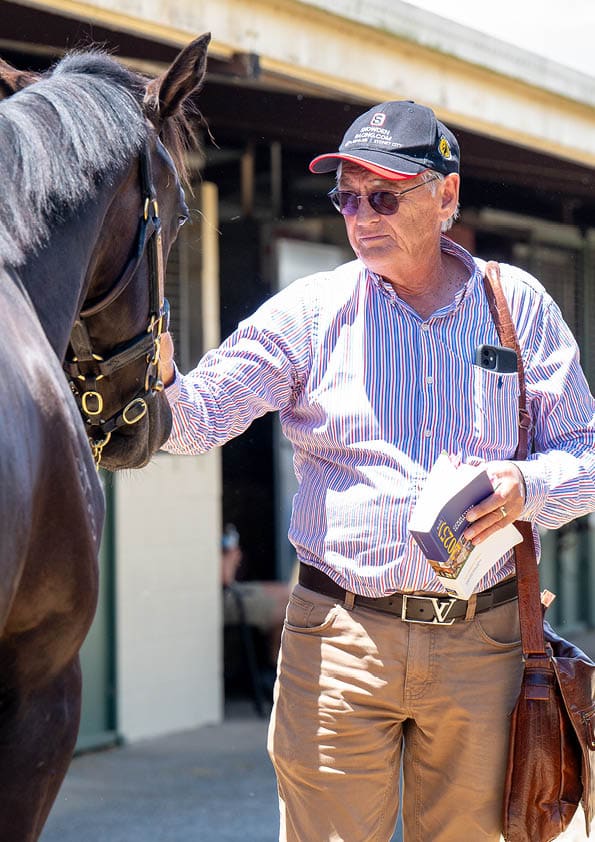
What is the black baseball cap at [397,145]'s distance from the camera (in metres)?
2.57

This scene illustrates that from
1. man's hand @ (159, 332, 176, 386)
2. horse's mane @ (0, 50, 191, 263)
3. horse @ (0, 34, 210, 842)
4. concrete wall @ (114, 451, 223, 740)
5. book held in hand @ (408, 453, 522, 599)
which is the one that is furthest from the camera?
concrete wall @ (114, 451, 223, 740)

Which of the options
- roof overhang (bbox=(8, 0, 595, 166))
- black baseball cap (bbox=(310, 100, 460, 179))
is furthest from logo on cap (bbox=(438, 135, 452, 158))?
roof overhang (bbox=(8, 0, 595, 166))

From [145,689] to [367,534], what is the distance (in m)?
4.19

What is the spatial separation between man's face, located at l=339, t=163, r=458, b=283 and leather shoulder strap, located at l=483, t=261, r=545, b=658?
0.19 m

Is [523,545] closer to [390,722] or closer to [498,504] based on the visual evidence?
[498,504]

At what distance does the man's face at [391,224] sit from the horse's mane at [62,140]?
521mm

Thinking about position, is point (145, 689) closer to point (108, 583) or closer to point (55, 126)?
point (108, 583)

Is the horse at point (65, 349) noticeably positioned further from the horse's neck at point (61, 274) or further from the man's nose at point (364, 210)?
the man's nose at point (364, 210)

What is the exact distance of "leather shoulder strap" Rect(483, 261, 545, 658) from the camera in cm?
257

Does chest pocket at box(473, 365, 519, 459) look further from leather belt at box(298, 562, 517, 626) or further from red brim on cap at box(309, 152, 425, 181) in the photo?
red brim on cap at box(309, 152, 425, 181)

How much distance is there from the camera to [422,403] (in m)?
2.60

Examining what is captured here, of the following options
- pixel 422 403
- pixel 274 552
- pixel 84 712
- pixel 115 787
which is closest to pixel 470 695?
pixel 422 403

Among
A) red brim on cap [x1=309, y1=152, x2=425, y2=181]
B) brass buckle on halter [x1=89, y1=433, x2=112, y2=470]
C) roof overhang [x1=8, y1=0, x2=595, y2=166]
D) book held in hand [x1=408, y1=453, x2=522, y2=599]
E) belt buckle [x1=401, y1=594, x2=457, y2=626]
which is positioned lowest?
belt buckle [x1=401, y1=594, x2=457, y2=626]

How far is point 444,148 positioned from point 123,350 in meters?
0.87
